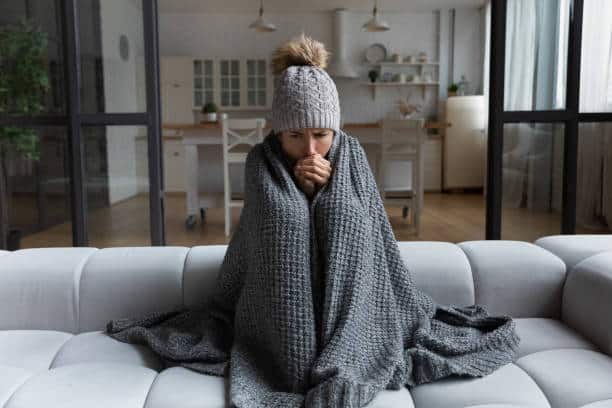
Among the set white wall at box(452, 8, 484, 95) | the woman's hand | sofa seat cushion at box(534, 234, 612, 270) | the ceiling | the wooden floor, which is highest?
the ceiling

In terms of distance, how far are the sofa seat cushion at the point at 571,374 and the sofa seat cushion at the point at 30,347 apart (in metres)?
1.08

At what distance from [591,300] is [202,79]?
705 centimetres

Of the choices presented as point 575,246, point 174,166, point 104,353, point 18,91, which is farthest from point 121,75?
point 174,166

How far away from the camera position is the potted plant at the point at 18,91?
2.92m

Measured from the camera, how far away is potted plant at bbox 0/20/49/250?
2920mm

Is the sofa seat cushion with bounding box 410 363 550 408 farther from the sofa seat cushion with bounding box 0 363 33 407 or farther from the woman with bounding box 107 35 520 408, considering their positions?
the sofa seat cushion with bounding box 0 363 33 407

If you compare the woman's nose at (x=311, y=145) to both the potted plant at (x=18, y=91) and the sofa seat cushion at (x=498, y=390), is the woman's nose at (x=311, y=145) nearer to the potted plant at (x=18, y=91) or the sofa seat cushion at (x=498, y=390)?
the sofa seat cushion at (x=498, y=390)

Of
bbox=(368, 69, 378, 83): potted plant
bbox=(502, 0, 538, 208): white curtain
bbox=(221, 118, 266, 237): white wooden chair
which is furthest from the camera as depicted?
bbox=(368, 69, 378, 83): potted plant

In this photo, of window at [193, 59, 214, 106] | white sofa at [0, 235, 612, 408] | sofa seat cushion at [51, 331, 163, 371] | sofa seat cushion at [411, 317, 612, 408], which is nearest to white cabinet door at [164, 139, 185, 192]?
window at [193, 59, 214, 106]

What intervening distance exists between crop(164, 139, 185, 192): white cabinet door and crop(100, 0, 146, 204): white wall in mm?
4655

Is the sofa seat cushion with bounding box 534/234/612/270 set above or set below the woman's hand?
below

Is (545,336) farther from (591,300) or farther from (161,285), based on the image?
(161,285)

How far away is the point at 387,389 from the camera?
1.15 meters

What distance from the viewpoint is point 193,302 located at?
61.2 inches
